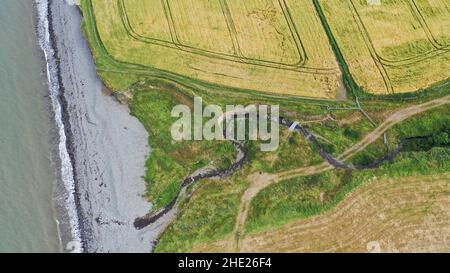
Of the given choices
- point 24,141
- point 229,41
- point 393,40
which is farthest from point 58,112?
point 393,40

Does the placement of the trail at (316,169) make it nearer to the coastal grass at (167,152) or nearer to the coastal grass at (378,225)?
the coastal grass at (378,225)

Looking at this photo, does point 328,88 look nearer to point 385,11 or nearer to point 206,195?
point 385,11

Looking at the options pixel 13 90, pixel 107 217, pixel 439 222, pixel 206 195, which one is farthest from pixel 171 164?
pixel 439 222

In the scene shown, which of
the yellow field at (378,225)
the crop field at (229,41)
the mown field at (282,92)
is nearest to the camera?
the yellow field at (378,225)

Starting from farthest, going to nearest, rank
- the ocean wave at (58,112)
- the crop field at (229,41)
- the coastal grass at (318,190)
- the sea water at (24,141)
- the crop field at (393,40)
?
the crop field at (393,40) → the crop field at (229,41) → the ocean wave at (58,112) → the sea water at (24,141) → the coastal grass at (318,190)

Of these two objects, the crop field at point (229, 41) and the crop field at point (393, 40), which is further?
the crop field at point (393, 40)

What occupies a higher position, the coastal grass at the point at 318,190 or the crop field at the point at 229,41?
the crop field at the point at 229,41

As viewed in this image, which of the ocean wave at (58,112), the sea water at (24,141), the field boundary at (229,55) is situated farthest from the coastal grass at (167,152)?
the sea water at (24,141)
